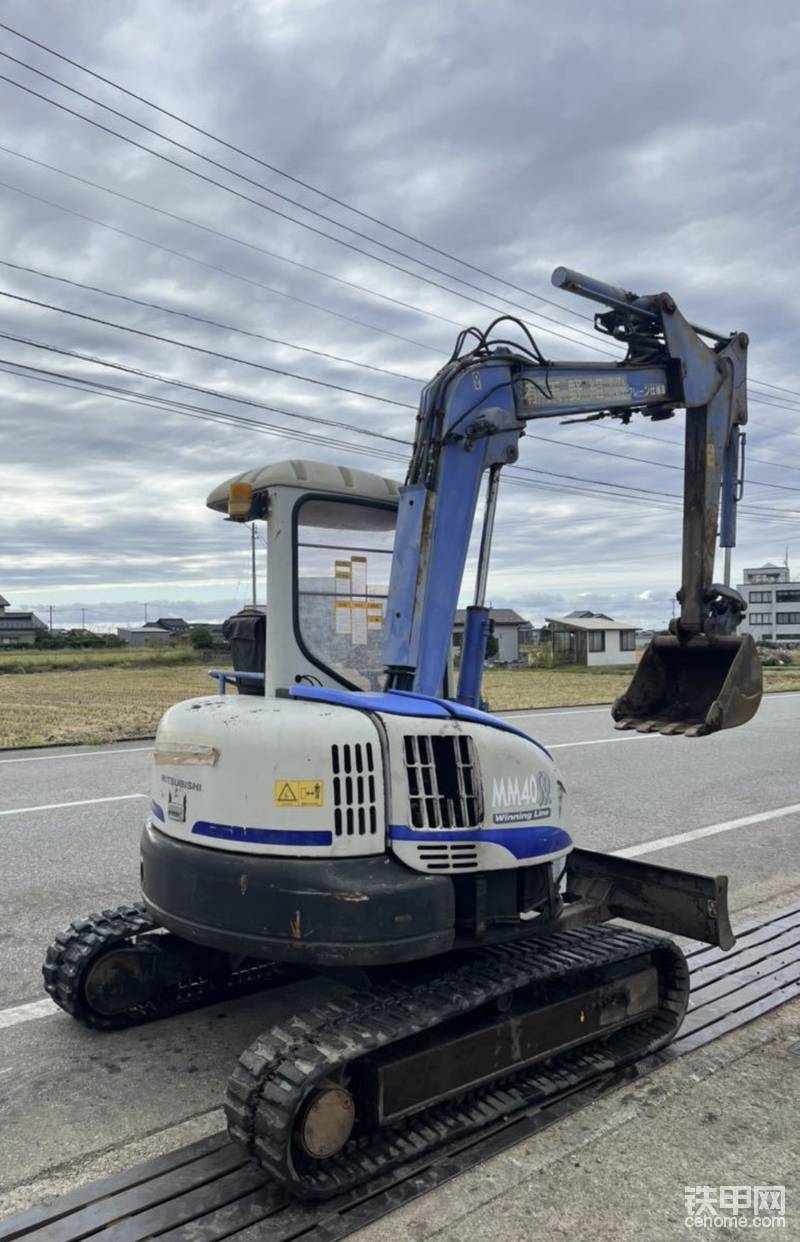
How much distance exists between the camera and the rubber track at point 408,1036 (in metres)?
2.98

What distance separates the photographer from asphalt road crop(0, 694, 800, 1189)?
358 centimetres

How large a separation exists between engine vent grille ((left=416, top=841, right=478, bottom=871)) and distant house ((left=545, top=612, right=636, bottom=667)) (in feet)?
146

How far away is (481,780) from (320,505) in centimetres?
163

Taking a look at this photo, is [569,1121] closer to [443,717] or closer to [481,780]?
[481,780]

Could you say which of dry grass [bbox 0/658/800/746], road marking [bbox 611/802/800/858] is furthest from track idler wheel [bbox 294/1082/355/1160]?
dry grass [bbox 0/658/800/746]

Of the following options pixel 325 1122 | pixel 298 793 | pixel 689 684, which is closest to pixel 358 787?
pixel 298 793

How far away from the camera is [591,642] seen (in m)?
48.2

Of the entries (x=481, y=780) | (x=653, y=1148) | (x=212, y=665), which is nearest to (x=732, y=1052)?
(x=653, y=1148)

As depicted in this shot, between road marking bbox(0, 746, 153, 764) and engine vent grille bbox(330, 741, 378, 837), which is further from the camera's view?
road marking bbox(0, 746, 153, 764)

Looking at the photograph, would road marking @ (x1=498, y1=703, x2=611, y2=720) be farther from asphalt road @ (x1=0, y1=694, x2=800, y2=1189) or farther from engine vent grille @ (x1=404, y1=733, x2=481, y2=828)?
engine vent grille @ (x1=404, y1=733, x2=481, y2=828)

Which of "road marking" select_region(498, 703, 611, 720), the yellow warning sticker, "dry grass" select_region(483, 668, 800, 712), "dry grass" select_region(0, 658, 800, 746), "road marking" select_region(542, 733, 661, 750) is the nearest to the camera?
the yellow warning sticker

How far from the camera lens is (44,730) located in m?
15.3

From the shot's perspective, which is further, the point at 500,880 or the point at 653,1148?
the point at 500,880

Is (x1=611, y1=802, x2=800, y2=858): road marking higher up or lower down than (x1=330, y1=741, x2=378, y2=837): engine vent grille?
lower down
